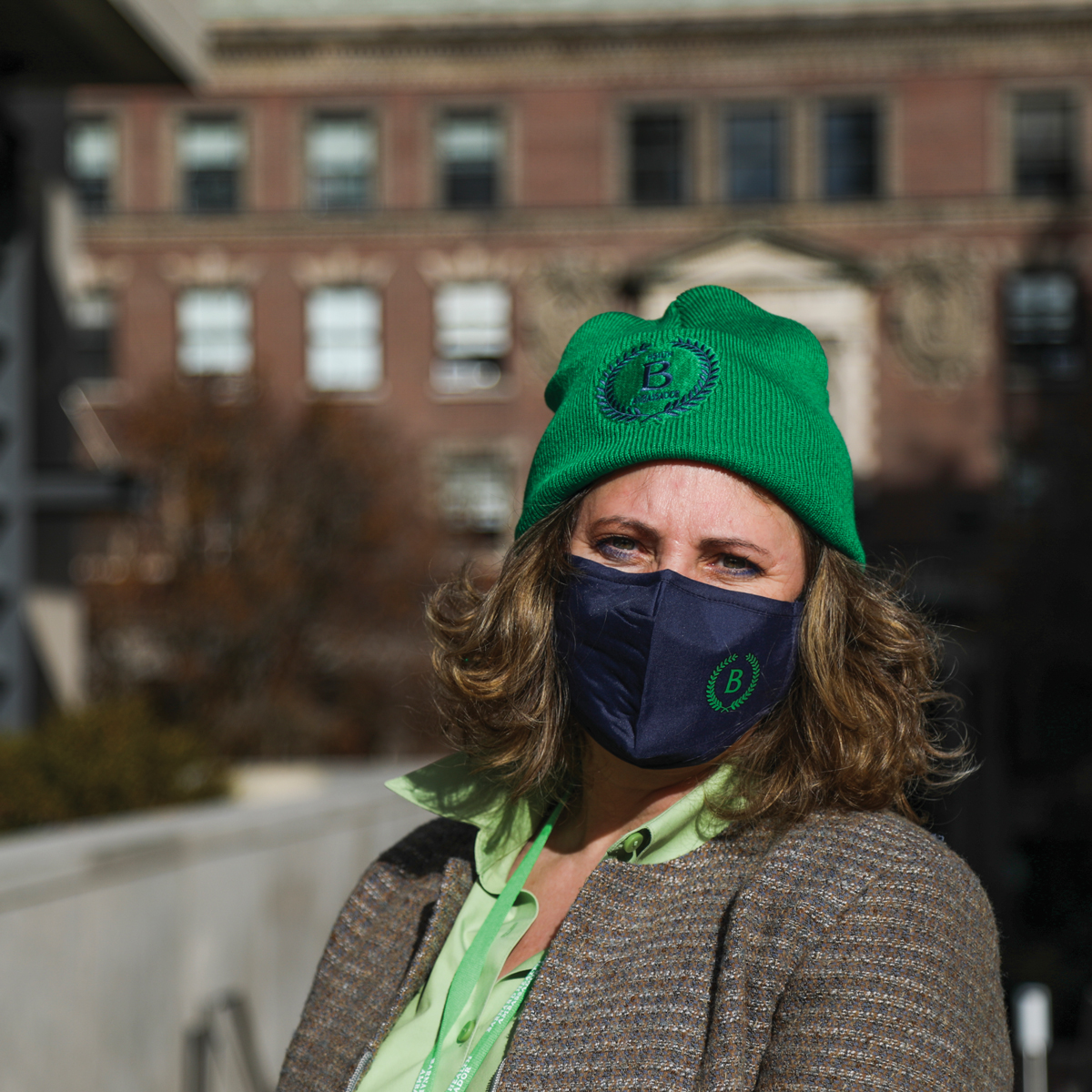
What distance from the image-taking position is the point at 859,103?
28.4 meters

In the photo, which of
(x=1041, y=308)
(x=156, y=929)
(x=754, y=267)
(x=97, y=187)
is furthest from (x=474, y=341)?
(x=156, y=929)

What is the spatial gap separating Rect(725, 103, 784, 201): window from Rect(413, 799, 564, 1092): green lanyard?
91.6 feet

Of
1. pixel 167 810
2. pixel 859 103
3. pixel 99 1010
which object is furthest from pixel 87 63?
pixel 859 103

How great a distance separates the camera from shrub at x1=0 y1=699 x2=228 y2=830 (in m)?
7.87

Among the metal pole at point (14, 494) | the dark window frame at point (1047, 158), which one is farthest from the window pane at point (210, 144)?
the metal pole at point (14, 494)

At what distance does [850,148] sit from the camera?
93.6 ft

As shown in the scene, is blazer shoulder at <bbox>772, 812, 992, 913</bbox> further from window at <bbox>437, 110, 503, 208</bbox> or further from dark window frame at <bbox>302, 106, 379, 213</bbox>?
dark window frame at <bbox>302, 106, 379, 213</bbox>

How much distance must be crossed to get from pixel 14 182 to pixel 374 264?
17664mm

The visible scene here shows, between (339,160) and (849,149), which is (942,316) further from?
(339,160)

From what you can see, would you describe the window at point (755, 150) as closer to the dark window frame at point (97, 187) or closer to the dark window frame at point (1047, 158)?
the dark window frame at point (1047, 158)

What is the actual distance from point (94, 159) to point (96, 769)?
23674mm

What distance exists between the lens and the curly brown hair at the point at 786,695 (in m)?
1.90

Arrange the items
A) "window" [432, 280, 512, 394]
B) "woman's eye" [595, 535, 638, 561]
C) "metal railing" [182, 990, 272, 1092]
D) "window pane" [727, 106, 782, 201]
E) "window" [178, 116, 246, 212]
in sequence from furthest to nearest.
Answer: "window" [178, 116, 246, 212] < "window pane" [727, 106, 782, 201] < "window" [432, 280, 512, 394] < "metal railing" [182, 990, 272, 1092] < "woman's eye" [595, 535, 638, 561]

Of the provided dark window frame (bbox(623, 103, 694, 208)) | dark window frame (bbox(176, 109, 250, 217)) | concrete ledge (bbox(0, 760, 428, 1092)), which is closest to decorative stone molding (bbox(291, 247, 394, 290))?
dark window frame (bbox(176, 109, 250, 217))
